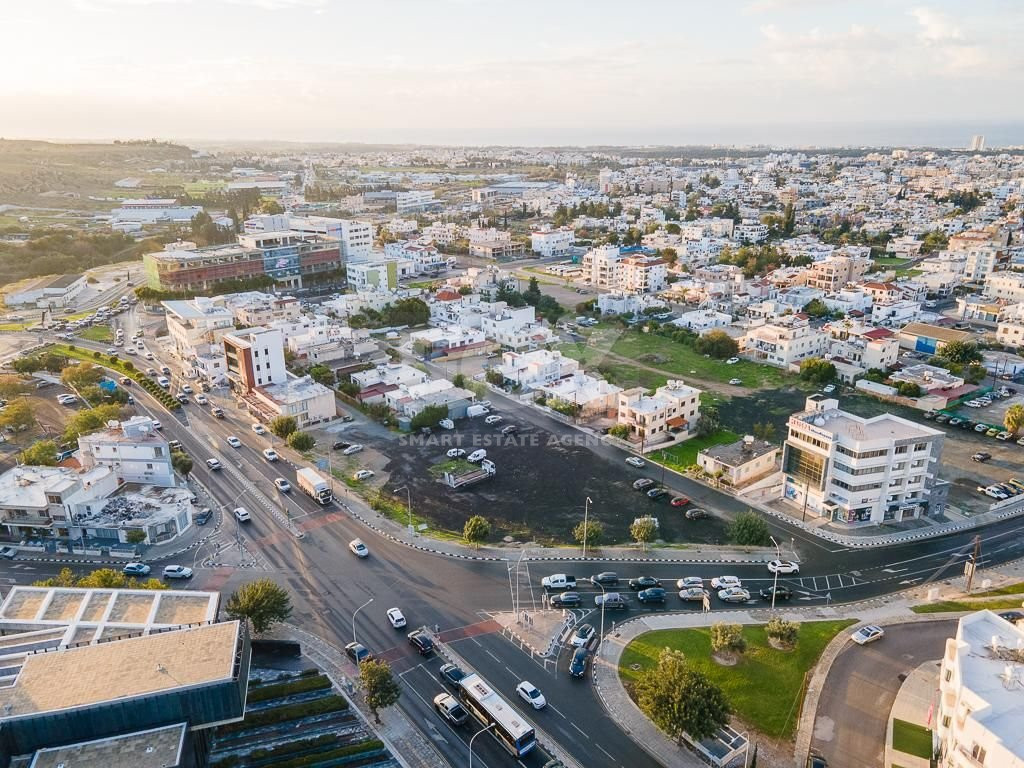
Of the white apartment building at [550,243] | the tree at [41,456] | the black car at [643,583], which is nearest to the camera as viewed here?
the black car at [643,583]

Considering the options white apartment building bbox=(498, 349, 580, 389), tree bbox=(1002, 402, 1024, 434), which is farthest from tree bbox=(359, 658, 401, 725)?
tree bbox=(1002, 402, 1024, 434)

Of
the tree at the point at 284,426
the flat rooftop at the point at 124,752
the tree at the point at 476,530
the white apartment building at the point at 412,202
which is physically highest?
the white apartment building at the point at 412,202

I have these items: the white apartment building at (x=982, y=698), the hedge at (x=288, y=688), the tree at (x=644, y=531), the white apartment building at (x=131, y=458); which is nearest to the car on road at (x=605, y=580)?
the tree at (x=644, y=531)

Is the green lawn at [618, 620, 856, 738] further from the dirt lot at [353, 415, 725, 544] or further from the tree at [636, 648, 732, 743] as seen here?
the dirt lot at [353, 415, 725, 544]

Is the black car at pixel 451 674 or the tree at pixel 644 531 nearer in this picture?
the black car at pixel 451 674

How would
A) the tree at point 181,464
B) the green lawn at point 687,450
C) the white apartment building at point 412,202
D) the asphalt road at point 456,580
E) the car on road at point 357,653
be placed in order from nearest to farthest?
the asphalt road at point 456,580
the car on road at point 357,653
the tree at point 181,464
the green lawn at point 687,450
the white apartment building at point 412,202

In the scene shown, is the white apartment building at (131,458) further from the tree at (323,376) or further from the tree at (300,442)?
the tree at (323,376)

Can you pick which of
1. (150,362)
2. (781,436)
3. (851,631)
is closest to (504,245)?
(150,362)

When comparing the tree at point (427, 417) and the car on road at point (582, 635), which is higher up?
the tree at point (427, 417)
